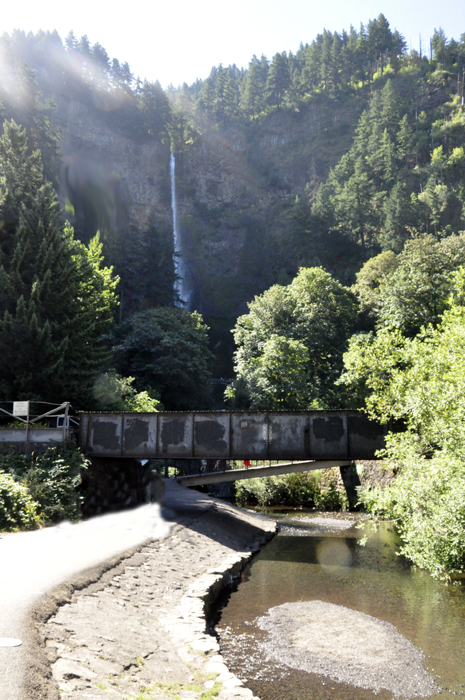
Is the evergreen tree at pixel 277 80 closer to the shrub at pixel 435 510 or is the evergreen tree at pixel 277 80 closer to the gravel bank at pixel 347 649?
the shrub at pixel 435 510

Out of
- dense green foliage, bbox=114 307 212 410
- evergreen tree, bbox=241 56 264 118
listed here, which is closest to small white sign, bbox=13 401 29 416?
dense green foliage, bbox=114 307 212 410

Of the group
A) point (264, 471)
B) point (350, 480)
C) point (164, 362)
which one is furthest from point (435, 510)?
point (164, 362)

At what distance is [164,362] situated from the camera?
5556 cm

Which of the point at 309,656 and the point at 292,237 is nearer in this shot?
the point at 309,656

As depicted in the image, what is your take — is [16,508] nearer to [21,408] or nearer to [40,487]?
[40,487]

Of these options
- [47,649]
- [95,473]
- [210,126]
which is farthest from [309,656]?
[210,126]

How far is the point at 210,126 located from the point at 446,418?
129016 millimetres

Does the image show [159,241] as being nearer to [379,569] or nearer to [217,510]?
[217,510]

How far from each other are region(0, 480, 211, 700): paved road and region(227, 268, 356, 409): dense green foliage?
2005cm

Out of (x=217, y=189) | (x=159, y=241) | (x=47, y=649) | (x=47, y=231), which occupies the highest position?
(x=217, y=189)

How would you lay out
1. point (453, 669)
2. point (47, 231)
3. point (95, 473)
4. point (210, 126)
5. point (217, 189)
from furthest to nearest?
point (210, 126)
point (217, 189)
point (47, 231)
point (95, 473)
point (453, 669)

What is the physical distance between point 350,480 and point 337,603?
26174 millimetres

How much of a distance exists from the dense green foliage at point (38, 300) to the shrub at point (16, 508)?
1301cm

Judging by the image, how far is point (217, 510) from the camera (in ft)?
95.5
